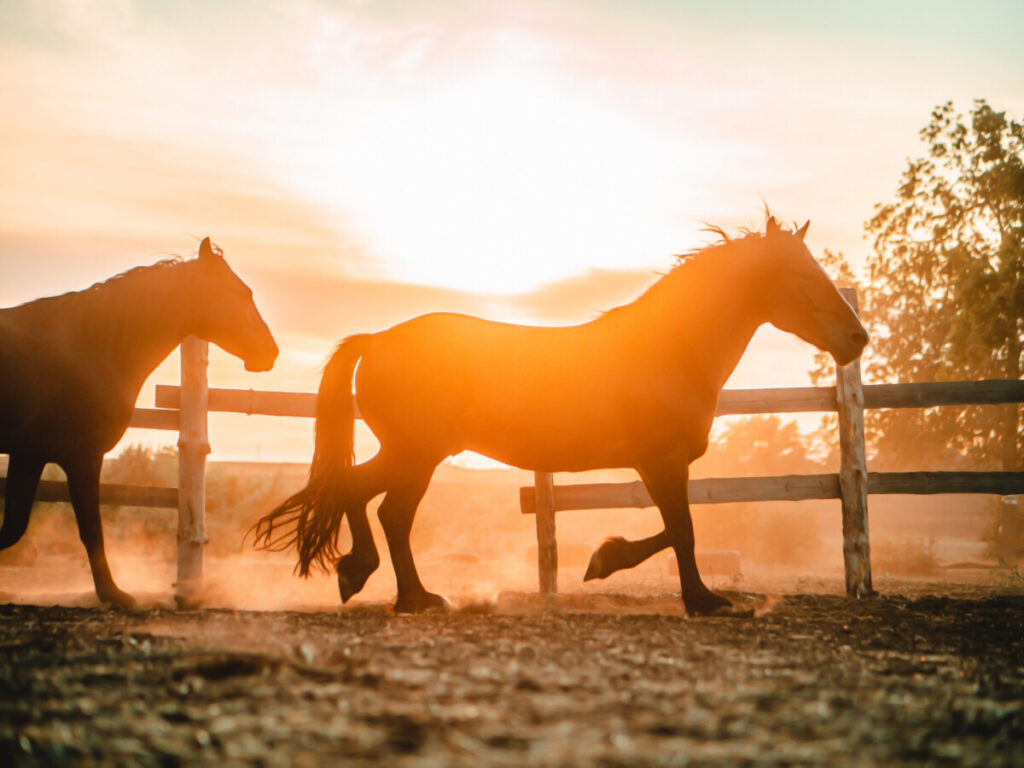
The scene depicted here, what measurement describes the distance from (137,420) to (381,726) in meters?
6.24

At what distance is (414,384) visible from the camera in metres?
5.59

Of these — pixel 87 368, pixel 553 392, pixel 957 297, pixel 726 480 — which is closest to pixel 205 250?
pixel 87 368

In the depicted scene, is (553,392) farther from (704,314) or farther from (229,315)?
(229,315)

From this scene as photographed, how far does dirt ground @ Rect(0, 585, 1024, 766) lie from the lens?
2002 millimetres

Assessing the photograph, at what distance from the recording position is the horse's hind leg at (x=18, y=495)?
5.73 metres

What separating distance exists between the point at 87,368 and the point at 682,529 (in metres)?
4.04

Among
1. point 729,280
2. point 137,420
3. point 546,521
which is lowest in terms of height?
point 546,521

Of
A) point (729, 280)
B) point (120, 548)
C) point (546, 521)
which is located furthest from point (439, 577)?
point (729, 280)

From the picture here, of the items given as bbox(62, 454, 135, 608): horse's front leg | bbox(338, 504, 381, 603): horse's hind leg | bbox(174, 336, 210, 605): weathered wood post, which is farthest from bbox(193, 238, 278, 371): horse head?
bbox(338, 504, 381, 603): horse's hind leg

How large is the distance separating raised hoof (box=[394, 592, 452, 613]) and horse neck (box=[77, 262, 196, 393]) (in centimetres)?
245

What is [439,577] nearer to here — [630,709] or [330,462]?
[330,462]

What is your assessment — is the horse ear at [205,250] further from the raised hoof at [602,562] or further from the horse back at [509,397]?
the raised hoof at [602,562]

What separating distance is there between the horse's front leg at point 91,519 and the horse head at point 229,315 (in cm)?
131

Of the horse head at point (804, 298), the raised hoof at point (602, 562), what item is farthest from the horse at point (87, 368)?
the horse head at point (804, 298)
